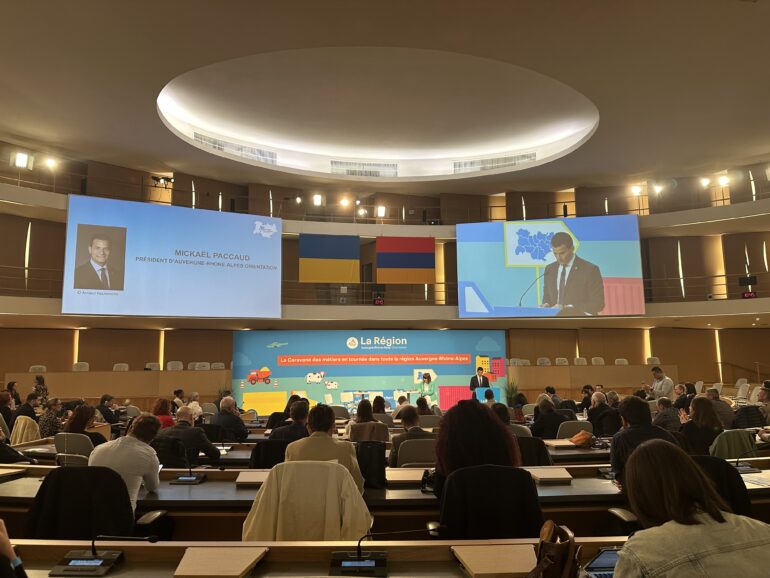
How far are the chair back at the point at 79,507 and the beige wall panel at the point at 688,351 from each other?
17.7 meters

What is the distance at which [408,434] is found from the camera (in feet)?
17.9

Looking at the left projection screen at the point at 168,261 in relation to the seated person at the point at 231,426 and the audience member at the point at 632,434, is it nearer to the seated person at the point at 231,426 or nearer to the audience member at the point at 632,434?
the seated person at the point at 231,426

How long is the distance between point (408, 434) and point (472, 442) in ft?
7.57

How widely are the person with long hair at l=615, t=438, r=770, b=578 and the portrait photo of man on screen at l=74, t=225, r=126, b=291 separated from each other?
41.8ft

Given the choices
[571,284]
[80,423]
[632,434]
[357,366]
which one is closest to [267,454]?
[80,423]

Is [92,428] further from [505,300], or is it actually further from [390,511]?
[505,300]

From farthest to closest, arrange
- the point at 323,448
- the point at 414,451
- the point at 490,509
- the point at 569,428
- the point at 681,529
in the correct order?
the point at 569,428 < the point at 414,451 < the point at 323,448 < the point at 490,509 < the point at 681,529

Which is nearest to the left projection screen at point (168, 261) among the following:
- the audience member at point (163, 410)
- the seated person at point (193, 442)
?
the audience member at point (163, 410)

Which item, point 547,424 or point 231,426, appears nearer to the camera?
point 231,426

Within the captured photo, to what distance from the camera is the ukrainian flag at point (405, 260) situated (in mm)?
16188

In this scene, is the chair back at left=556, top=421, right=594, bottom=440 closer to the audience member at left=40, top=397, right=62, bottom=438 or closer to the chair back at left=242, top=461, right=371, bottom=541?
the chair back at left=242, top=461, right=371, bottom=541

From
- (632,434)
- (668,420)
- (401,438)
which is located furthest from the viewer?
(668,420)

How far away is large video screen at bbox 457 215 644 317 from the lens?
15.1 meters

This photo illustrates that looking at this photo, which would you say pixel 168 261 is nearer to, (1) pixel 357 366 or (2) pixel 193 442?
(1) pixel 357 366
